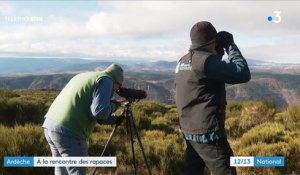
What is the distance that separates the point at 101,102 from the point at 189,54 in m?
0.92

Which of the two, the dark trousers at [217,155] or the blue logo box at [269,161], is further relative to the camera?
the blue logo box at [269,161]

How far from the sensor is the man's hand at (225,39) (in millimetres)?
4000

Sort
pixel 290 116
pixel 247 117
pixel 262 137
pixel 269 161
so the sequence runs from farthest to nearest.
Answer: pixel 247 117 → pixel 290 116 → pixel 262 137 → pixel 269 161

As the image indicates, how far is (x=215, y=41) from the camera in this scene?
396 cm

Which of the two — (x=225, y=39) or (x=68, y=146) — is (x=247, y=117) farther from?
Result: (x=68, y=146)

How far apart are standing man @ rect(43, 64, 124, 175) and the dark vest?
684 mm

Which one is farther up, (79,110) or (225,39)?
(225,39)

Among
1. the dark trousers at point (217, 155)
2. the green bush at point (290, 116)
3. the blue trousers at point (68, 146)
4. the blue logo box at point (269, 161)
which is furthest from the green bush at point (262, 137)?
the blue trousers at point (68, 146)

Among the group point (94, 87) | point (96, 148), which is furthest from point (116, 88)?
point (96, 148)

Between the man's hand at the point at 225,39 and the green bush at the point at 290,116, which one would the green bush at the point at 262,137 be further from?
the man's hand at the point at 225,39

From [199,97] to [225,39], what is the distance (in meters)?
0.62

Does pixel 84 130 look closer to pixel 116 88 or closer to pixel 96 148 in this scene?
pixel 116 88

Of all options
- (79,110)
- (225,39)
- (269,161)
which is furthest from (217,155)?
(269,161)

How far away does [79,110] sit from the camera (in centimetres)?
405
